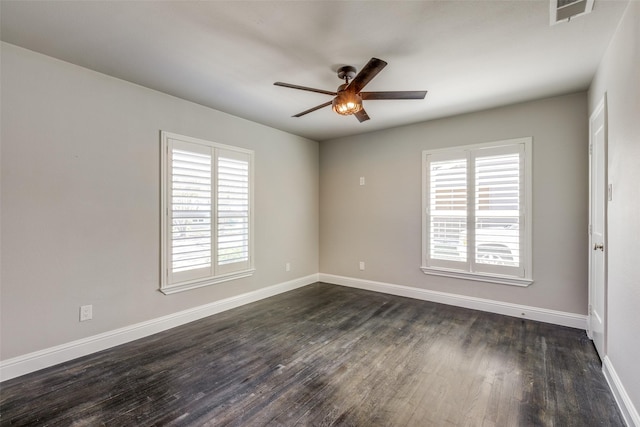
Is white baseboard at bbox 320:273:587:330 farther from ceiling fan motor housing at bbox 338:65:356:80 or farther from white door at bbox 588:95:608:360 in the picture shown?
ceiling fan motor housing at bbox 338:65:356:80

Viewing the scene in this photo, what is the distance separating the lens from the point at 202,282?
3.48 metres

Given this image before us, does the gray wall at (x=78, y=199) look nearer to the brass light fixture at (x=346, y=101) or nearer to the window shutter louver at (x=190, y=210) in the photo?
the window shutter louver at (x=190, y=210)

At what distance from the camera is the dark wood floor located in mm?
1812

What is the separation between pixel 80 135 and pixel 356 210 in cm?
360

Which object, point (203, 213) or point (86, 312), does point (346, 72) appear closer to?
point (203, 213)

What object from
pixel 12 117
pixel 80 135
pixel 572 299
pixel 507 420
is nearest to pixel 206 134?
pixel 80 135

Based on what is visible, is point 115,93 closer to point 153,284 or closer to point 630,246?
point 153,284

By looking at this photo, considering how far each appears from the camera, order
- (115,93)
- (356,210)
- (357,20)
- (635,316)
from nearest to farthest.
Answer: (635,316)
(357,20)
(115,93)
(356,210)

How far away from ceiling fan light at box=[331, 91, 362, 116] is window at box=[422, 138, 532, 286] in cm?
208

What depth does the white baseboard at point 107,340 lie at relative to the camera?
2.25 metres

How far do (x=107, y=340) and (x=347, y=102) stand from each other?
3046 mm

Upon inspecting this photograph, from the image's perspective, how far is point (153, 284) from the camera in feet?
10.0

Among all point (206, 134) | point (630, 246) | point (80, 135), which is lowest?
point (630, 246)

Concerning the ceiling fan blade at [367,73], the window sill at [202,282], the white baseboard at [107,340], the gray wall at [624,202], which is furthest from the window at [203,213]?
the gray wall at [624,202]
